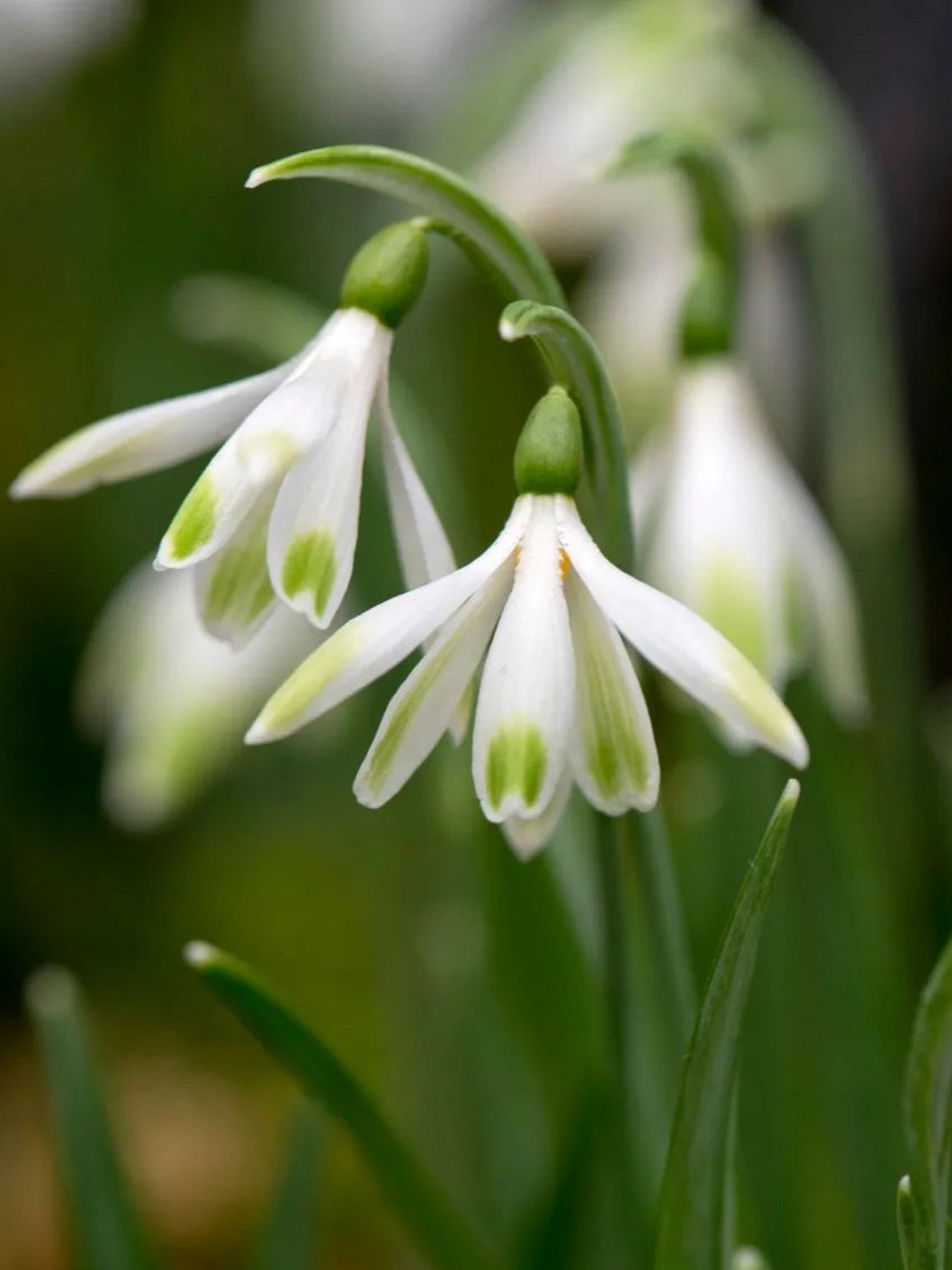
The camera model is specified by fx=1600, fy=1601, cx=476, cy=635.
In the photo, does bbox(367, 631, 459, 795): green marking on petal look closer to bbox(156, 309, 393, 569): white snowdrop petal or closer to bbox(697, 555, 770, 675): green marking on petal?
bbox(156, 309, 393, 569): white snowdrop petal

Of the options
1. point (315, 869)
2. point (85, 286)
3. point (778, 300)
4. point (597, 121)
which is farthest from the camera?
point (85, 286)

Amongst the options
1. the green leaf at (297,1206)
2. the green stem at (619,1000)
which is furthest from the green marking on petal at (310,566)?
the green leaf at (297,1206)

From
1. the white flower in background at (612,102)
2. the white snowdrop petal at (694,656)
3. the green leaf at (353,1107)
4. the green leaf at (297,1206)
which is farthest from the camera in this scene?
the white flower in background at (612,102)

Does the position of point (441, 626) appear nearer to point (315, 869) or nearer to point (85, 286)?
Result: point (315, 869)

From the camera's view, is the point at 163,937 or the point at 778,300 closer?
the point at 778,300

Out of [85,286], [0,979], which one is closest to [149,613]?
[0,979]

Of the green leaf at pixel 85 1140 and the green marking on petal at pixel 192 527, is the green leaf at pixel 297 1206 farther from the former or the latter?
the green marking on petal at pixel 192 527

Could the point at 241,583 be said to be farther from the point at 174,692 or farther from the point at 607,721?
the point at 174,692
